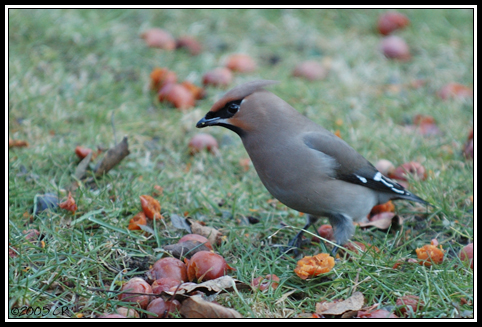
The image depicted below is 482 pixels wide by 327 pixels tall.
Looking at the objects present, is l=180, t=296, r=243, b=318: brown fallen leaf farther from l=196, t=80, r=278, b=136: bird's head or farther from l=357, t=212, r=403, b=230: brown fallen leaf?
l=357, t=212, r=403, b=230: brown fallen leaf

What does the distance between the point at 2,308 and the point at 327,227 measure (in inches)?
97.4

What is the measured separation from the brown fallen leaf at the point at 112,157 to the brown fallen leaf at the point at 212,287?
66.8 inches

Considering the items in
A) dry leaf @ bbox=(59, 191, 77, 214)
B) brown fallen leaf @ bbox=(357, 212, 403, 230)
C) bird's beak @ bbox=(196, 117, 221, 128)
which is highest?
bird's beak @ bbox=(196, 117, 221, 128)

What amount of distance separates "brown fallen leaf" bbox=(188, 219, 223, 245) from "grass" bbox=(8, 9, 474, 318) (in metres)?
0.09

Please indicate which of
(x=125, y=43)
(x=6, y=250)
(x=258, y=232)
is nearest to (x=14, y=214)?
(x=6, y=250)

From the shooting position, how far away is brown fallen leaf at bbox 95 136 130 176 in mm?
4773

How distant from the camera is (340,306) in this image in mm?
3469

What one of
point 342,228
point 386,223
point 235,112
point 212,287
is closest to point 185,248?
point 212,287

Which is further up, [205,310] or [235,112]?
[235,112]

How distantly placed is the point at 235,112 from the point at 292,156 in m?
0.53

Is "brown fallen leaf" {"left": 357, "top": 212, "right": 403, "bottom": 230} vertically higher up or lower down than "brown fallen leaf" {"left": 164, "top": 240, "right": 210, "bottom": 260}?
lower down

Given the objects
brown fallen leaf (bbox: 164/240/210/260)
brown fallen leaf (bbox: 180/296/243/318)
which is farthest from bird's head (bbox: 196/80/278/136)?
brown fallen leaf (bbox: 180/296/243/318)

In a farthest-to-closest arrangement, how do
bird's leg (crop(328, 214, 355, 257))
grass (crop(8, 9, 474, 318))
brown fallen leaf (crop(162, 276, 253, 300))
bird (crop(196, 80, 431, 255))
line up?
bird's leg (crop(328, 214, 355, 257)) < bird (crop(196, 80, 431, 255)) < grass (crop(8, 9, 474, 318)) < brown fallen leaf (crop(162, 276, 253, 300))

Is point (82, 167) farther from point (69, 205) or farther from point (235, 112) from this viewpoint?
point (235, 112)
